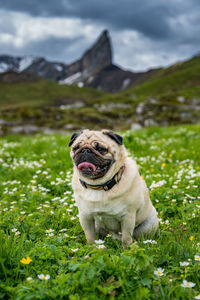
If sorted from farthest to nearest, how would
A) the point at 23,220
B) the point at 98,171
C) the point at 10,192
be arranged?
the point at 10,192 → the point at 23,220 → the point at 98,171

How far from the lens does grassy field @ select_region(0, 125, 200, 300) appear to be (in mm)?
2621

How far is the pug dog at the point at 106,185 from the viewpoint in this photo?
3.87 metres

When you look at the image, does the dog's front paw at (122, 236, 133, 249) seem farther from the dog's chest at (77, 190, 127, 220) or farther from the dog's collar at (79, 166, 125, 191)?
the dog's collar at (79, 166, 125, 191)

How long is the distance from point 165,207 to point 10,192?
3.64 m

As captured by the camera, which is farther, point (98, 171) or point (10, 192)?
point (10, 192)

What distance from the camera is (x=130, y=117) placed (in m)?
45.3

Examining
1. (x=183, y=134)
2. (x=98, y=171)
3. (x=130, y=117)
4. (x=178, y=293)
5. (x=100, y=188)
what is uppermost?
(x=98, y=171)

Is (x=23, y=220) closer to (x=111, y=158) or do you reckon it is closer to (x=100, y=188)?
(x=100, y=188)

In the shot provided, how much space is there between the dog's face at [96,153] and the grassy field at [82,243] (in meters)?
1.02

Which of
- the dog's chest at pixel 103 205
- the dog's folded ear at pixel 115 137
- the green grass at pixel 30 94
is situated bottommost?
the green grass at pixel 30 94

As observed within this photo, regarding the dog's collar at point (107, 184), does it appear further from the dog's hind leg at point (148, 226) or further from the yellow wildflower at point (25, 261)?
the yellow wildflower at point (25, 261)

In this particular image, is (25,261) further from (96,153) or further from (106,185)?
(96,153)

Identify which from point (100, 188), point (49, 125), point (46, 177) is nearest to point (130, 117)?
point (49, 125)

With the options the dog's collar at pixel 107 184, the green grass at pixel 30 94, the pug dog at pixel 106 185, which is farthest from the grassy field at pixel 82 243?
the green grass at pixel 30 94
